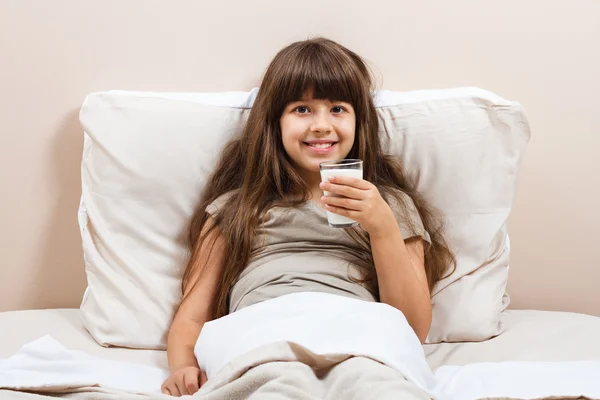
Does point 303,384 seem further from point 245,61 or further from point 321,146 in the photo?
point 245,61

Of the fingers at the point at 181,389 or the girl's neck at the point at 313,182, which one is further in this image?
the girl's neck at the point at 313,182

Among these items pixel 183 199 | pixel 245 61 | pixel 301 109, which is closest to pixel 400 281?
pixel 301 109

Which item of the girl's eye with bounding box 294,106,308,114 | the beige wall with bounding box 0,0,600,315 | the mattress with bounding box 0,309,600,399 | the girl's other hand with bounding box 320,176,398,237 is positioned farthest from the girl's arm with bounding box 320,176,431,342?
the beige wall with bounding box 0,0,600,315

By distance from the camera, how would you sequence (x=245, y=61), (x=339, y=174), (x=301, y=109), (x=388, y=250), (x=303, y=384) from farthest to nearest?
(x=245, y=61), (x=301, y=109), (x=388, y=250), (x=339, y=174), (x=303, y=384)

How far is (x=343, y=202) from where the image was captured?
130 cm

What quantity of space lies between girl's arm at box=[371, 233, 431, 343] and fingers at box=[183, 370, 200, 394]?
0.39m

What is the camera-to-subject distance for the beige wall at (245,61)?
1693 mm

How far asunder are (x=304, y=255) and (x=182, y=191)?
316mm

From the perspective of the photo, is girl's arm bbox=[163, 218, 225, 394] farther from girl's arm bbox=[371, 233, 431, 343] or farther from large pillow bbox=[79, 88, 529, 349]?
girl's arm bbox=[371, 233, 431, 343]

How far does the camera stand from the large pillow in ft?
5.11

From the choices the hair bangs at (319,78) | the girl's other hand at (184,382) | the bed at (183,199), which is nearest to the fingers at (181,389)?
the girl's other hand at (184,382)

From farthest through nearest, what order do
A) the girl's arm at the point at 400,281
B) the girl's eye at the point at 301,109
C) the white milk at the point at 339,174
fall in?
the girl's eye at the point at 301,109, the girl's arm at the point at 400,281, the white milk at the point at 339,174

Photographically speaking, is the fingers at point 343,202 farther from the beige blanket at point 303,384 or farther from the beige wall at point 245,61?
the beige wall at point 245,61

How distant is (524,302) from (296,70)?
33.5 inches
